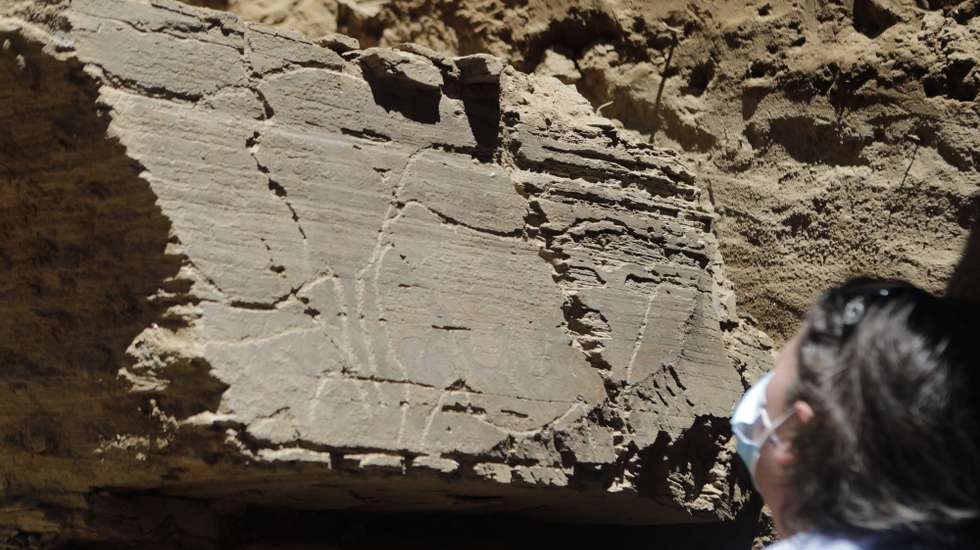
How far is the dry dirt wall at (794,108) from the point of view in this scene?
4367 mm

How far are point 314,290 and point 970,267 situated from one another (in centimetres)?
240

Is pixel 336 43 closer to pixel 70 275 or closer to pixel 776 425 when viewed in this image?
pixel 70 275

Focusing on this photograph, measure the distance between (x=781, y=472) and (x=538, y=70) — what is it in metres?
3.22

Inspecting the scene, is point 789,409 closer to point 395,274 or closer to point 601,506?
point 395,274

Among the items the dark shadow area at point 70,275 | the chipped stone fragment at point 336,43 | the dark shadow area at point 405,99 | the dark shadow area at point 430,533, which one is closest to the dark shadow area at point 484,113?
the dark shadow area at point 405,99

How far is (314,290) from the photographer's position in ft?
10.3

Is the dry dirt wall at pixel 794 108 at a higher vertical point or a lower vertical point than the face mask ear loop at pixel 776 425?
higher

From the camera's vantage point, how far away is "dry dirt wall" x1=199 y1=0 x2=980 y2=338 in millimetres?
4367

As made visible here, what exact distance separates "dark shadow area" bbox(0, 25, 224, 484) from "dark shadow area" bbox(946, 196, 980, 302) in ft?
8.72

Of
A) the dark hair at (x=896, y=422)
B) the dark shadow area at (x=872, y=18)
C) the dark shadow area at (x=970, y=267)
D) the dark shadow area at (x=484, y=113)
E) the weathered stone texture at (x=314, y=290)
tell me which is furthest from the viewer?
the dark shadow area at (x=872, y=18)

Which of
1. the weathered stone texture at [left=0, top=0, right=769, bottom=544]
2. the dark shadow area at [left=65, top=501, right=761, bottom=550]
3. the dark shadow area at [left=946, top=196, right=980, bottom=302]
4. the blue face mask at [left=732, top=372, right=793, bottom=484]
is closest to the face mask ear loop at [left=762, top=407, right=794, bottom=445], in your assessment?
the blue face mask at [left=732, top=372, right=793, bottom=484]

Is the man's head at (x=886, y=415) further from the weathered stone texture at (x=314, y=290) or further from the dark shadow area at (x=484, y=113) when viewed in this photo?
the dark shadow area at (x=484, y=113)

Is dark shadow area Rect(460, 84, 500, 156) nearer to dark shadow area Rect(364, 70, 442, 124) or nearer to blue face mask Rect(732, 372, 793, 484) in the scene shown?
dark shadow area Rect(364, 70, 442, 124)

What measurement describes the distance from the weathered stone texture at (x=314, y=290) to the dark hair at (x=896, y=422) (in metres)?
1.58
